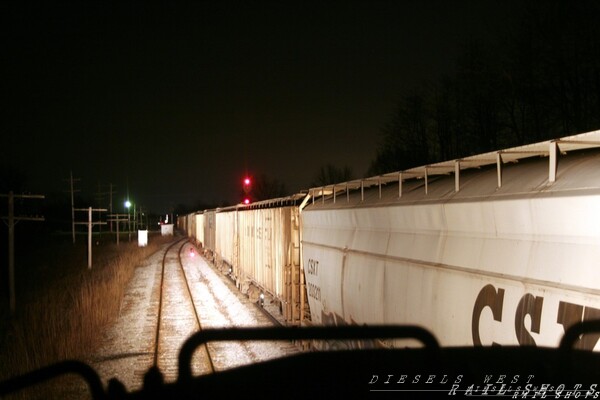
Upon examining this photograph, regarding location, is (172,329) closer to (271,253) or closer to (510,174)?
(271,253)

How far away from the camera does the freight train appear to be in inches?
126

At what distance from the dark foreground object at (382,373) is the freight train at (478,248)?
0.13 m

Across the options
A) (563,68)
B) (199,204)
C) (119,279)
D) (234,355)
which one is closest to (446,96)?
(563,68)

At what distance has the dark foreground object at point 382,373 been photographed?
10.4 ft

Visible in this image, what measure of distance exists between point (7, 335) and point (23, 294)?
9.97m

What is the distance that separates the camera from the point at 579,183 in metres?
3.23

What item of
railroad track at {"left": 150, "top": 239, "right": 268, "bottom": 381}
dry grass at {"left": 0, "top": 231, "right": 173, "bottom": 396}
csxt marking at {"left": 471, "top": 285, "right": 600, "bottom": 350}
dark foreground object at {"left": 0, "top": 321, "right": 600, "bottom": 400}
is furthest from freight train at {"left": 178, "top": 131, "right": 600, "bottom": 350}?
dry grass at {"left": 0, "top": 231, "right": 173, "bottom": 396}

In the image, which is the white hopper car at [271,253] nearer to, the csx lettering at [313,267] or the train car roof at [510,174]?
the csx lettering at [313,267]

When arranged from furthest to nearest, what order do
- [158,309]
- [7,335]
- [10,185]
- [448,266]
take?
[10,185] → [158,309] → [7,335] → [448,266]

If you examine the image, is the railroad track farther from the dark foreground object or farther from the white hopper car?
the white hopper car

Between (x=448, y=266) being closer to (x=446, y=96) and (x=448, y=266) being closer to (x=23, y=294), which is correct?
(x=23, y=294)

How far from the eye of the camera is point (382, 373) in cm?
562

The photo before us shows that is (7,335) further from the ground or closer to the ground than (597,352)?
closer to the ground

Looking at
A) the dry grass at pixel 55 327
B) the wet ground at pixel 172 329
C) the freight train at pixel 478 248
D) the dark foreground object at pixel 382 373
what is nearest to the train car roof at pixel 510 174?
the freight train at pixel 478 248
